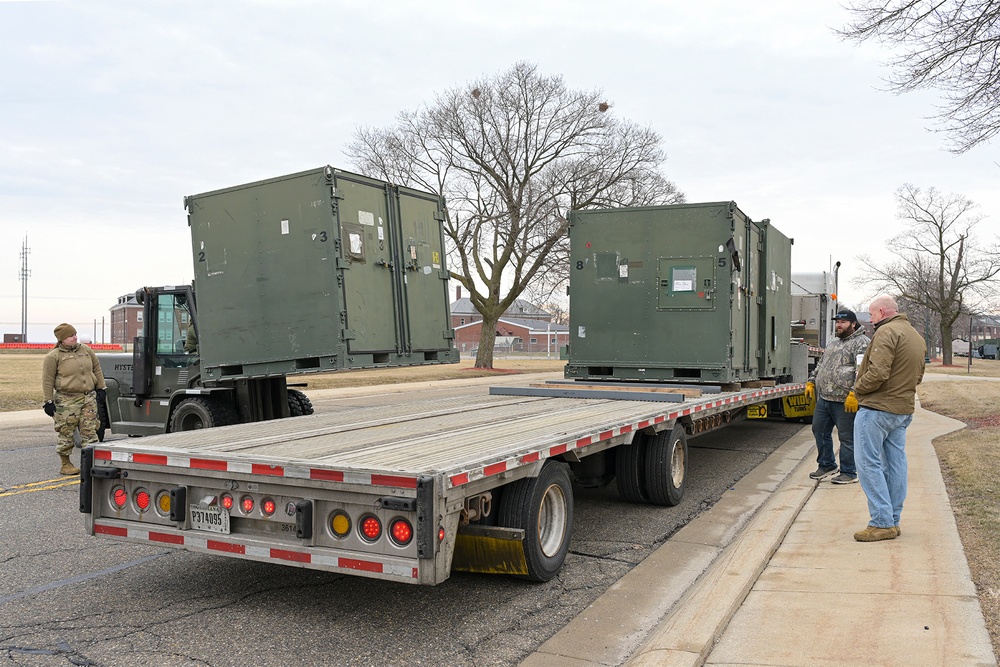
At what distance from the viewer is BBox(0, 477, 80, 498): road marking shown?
26.4 ft

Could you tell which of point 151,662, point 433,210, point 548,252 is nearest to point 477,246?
point 548,252

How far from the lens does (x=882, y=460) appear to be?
6.16 metres

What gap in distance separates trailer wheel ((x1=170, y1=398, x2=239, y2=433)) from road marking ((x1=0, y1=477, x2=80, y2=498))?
4.63ft

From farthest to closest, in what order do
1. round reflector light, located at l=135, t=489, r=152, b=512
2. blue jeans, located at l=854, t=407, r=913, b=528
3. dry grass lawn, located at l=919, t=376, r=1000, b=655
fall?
blue jeans, located at l=854, t=407, r=913, b=528 < dry grass lawn, located at l=919, t=376, r=1000, b=655 < round reflector light, located at l=135, t=489, r=152, b=512

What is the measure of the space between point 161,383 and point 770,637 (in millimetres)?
8836

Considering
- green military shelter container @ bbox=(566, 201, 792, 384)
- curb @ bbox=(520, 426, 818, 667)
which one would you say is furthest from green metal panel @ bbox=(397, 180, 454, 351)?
curb @ bbox=(520, 426, 818, 667)

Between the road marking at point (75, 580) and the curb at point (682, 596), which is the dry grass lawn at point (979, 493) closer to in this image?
the curb at point (682, 596)

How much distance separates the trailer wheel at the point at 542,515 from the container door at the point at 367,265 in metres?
4.23

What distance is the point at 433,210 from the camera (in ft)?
34.5

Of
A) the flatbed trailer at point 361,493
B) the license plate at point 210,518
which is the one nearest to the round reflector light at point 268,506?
the flatbed trailer at point 361,493

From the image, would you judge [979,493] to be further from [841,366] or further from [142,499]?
[142,499]

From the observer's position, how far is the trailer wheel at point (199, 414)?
973 cm

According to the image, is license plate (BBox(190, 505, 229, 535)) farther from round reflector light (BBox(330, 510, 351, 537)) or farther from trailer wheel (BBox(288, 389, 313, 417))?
trailer wheel (BBox(288, 389, 313, 417))

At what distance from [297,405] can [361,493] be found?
6.78 metres
